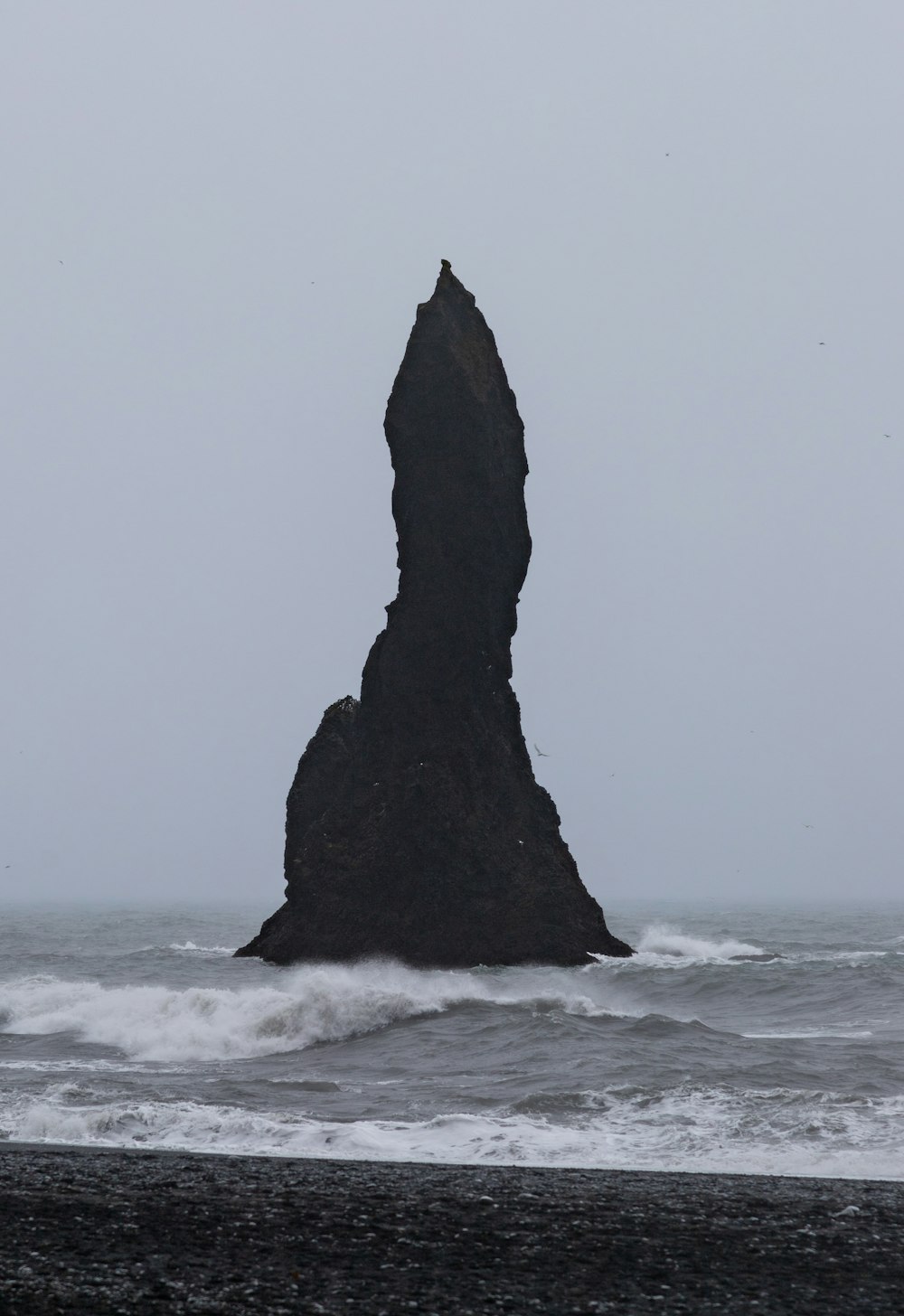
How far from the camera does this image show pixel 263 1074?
19266mm

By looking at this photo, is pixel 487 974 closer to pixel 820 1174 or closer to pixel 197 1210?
pixel 820 1174

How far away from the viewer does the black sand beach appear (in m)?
8.46

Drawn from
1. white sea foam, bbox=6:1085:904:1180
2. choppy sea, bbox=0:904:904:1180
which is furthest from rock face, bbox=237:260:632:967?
white sea foam, bbox=6:1085:904:1180

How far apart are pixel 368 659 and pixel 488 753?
4806 millimetres

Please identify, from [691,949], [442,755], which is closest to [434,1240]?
[442,755]

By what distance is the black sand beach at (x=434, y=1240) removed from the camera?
8.46 m

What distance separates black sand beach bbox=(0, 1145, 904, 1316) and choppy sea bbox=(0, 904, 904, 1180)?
1.52 meters

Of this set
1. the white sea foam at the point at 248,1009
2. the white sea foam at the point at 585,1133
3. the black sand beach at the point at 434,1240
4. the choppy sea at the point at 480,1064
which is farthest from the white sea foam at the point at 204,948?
the black sand beach at the point at 434,1240

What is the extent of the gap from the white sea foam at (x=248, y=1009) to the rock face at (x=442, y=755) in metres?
4.48

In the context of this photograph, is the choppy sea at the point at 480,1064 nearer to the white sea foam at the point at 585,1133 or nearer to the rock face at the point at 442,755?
the white sea foam at the point at 585,1133

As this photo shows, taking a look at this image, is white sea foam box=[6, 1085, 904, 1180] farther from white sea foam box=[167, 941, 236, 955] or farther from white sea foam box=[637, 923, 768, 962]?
white sea foam box=[167, 941, 236, 955]

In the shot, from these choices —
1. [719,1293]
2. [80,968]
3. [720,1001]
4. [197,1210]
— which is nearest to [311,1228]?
[197,1210]

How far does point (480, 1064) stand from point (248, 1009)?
269 inches

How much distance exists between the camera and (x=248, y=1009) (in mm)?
24594
